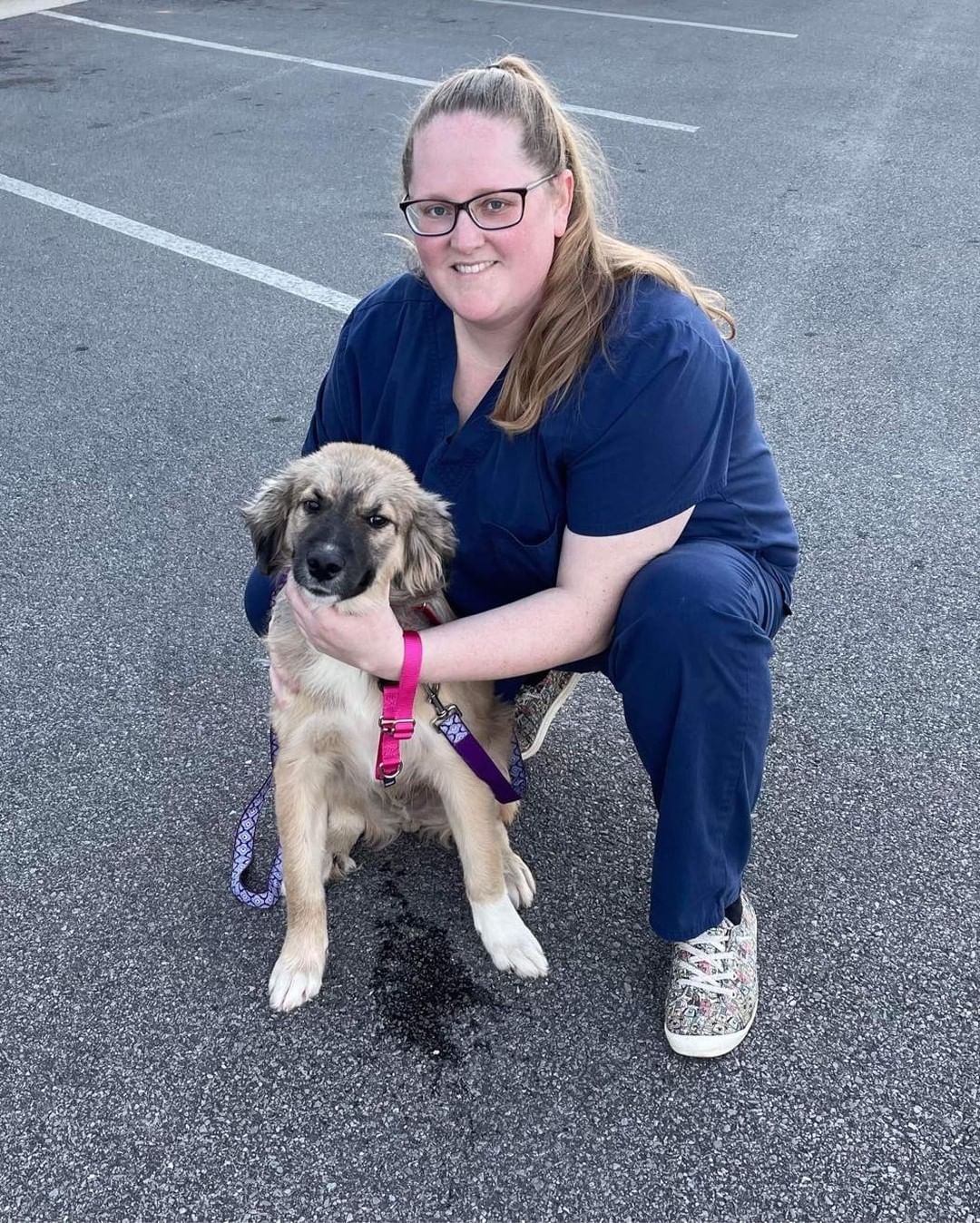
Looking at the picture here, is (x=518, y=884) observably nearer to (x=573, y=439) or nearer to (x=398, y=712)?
(x=398, y=712)

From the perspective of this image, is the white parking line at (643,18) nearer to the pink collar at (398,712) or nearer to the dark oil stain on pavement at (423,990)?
the pink collar at (398,712)

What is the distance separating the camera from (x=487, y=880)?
241 cm

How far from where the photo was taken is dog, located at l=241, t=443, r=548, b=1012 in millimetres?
2271

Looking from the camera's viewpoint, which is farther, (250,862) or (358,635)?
(250,862)

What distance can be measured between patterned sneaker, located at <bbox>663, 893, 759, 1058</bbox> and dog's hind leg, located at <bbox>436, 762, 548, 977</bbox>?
11.7 inches

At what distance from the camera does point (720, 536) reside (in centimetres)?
238

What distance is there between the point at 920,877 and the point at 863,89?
27.9 feet

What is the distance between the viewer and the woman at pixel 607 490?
6.90 ft

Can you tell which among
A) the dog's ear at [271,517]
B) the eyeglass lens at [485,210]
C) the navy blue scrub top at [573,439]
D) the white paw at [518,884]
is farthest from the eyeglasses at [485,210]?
the white paw at [518,884]

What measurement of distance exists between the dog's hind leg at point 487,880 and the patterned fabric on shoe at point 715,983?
0.96ft

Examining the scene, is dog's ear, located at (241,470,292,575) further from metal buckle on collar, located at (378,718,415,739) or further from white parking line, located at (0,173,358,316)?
white parking line, located at (0,173,358,316)

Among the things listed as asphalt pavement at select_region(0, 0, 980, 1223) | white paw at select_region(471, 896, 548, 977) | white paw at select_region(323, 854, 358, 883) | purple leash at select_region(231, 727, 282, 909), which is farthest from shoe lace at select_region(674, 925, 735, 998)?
purple leash at select_region(231, 727, 282, 909)

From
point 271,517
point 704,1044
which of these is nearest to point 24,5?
point 271,517

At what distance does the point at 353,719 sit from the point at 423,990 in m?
0.58
